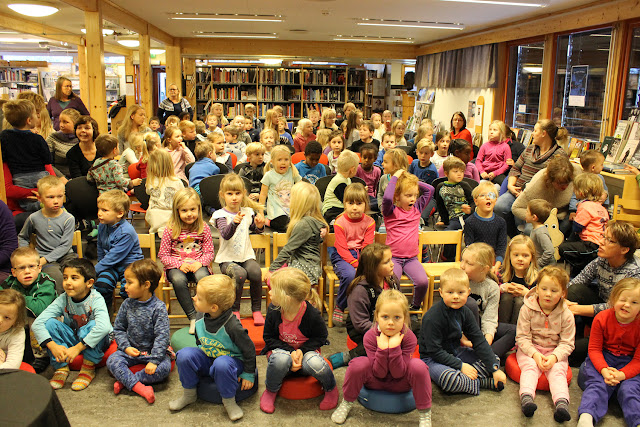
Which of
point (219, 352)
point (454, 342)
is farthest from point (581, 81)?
point (219, 352)

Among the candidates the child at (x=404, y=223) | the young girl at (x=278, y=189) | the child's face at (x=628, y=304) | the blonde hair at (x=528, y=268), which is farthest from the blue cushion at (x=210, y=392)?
the child's face at (x=628, y=304)

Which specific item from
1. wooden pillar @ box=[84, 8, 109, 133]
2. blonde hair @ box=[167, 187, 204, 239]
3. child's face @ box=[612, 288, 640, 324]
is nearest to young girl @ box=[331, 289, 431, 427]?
child's face @ box=[612, 288, 640, 324]

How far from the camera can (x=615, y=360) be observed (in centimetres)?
298

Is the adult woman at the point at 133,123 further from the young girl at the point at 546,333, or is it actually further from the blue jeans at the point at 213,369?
the young girl at the point at 546,333

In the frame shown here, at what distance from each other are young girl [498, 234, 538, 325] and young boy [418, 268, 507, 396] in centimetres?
46

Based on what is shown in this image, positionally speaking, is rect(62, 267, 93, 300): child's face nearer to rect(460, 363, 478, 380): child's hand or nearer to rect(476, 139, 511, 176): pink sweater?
rect(460, 363, 478, 380): child's hand

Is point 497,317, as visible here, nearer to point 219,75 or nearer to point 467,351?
point 467,351

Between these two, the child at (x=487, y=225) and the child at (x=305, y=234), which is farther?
the child at (x=487, y=225)

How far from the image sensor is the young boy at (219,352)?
2721 millimetres

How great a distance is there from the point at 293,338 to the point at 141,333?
35.3 inches

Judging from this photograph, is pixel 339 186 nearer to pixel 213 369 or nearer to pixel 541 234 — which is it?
pixel 541 234

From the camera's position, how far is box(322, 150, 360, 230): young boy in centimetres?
451

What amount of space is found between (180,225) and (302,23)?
22.8ft

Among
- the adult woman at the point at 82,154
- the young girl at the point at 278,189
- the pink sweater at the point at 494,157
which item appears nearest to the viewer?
the young girl at the point at 278,189
